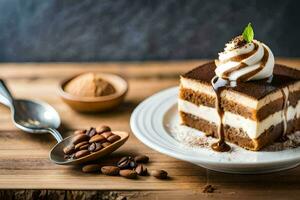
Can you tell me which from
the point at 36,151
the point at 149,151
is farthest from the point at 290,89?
the point at 36,151

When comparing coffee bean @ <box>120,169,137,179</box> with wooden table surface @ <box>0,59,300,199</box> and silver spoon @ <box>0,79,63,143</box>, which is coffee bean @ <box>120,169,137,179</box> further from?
silver spoon @ <box>0,79,63,143</box>

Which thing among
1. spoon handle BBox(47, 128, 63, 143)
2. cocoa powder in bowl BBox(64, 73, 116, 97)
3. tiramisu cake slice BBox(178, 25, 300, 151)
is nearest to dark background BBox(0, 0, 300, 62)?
cocoa powder in bowl BBox(64, 73, 116, 97)

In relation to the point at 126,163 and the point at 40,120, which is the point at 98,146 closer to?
the point at 126,163

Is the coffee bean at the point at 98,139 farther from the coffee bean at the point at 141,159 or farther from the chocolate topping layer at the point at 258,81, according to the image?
the chocolate topping layer at the point at 258,81

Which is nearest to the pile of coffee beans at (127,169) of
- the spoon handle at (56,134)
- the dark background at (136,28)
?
the spoon handle at (56,134)

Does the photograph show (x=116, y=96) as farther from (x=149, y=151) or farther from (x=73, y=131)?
(x=149, y=151)

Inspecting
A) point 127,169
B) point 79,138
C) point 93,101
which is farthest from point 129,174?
point 93,101
